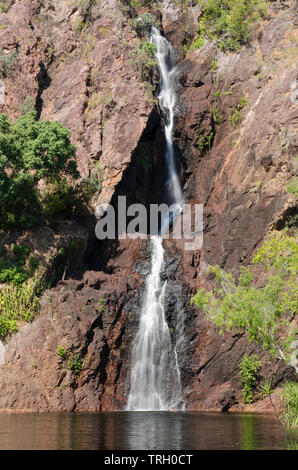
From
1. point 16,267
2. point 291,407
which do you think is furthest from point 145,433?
point 16,267

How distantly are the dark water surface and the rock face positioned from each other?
723cm

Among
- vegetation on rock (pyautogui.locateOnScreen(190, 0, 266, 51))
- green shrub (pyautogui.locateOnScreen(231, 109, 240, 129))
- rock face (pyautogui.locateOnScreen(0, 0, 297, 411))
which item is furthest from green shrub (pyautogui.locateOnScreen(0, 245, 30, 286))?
vegetation on rock (pyautogui.locateOnScreen(190, 0, 266, 51))

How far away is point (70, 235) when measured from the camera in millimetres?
38719

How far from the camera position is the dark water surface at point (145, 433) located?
1609 cm

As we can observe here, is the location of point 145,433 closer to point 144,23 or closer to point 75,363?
point 75,363

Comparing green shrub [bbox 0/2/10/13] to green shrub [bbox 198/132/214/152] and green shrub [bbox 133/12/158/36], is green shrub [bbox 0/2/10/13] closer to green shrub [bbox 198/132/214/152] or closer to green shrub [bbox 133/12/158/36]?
green shrub [bbox 133/12/158/36]

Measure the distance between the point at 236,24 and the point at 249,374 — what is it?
119 feet

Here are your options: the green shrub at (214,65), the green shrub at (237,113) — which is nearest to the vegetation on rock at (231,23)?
the green shrub at (214,65)

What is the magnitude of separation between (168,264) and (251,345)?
901cm

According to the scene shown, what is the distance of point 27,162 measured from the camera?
36.1 m

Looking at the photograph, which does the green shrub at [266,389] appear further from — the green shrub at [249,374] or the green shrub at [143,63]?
the green shrub at [143,63]

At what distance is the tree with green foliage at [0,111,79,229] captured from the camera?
36.0 meters
